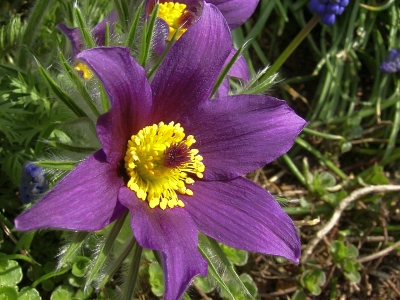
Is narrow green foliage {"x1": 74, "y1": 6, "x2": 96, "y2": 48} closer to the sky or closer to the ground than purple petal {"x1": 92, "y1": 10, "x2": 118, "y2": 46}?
closer to the sky

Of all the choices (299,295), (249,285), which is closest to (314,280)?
(299,295)

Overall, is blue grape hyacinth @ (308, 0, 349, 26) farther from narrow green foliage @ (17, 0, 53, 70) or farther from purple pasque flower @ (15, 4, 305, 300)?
narrow green foliage @ (17, 0, 53, 70)

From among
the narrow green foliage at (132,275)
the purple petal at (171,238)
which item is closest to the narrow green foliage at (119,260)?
the narrow green foliage at (132,275)

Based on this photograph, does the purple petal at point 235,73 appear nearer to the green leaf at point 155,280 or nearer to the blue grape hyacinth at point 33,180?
the blue grape hyacinth at point 33,180

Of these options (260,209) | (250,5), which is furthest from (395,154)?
(260,209)

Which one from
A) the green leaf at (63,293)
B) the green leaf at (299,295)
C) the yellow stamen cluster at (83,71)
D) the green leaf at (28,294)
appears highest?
the yellow stamen cluster at (83,71)

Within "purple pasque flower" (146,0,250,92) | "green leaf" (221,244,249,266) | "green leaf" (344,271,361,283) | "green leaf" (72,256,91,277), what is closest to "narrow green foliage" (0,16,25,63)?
"purple pasque flower" (146,0,250,92)

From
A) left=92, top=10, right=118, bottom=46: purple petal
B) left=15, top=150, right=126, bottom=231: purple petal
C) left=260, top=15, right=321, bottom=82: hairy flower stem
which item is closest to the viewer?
left=15, top=150, right=126, bottom=231: purple petal

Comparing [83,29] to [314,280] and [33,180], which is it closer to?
[33,180]
